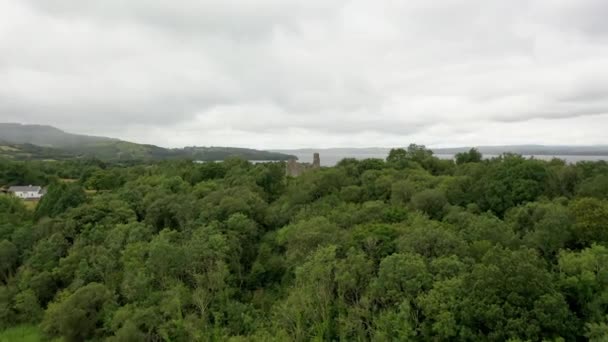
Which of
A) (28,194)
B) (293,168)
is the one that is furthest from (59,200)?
(293,168)

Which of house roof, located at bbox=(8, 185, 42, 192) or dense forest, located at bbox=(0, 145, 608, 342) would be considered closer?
dense forest, located at bbox=(0, 145, 608, 342)

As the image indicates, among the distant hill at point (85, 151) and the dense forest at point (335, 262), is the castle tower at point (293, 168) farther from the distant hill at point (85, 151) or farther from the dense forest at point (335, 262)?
the distant hill at point (85, 151)

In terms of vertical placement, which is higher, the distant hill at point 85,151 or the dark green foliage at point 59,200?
the distant hill at point 85,151

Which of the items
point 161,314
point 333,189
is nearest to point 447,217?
point 333,189

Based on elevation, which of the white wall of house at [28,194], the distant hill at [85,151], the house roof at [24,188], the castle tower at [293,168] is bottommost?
the white wall of house at [28,194]

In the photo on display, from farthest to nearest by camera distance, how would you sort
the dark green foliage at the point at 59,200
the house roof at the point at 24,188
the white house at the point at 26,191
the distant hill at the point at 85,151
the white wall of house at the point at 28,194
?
the distant hill at the point at 85,151, the house roof at the point at 24,188, the white wall of house at the point at 28,194, the white house at the point at 26,191, the dark green foliage at the point at 59,200

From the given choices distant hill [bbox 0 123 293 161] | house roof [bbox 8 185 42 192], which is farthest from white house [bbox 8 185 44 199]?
distant hill [bbox 0 123 293 161]

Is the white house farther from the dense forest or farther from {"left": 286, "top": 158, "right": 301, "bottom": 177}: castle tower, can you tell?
{"left": 286, "top": 158, "right": 301, "bottom": 177}: castle tower

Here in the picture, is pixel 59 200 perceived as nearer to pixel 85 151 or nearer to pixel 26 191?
pixel 26 191

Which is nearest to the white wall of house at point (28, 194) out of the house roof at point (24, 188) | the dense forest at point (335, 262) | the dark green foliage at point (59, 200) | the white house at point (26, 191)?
the white house at point (26, 191)
